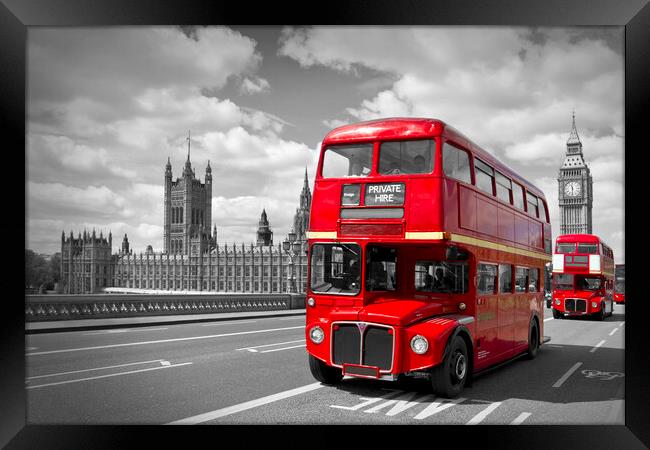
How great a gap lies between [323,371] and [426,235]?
9.37ft

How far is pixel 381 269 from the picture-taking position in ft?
29.7

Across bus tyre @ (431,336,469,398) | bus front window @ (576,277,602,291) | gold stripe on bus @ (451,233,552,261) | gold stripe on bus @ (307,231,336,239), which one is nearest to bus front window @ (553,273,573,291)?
bus front window @ (576,277,602,291)

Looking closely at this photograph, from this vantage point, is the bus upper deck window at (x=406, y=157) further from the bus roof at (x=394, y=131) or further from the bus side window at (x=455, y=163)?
the bus side window at (x=455, y=163)

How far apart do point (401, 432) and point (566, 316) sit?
2465 cm

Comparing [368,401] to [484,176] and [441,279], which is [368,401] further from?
[484,176]

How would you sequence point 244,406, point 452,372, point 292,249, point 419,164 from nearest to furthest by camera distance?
point 244,406 → point 452,372 → point 419,164 → point 292,249

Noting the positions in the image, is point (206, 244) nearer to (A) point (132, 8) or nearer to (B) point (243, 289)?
(B) point (243, 289)

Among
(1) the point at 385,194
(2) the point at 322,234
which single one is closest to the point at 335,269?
(2) the point at 322,234

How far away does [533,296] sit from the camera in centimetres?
1359

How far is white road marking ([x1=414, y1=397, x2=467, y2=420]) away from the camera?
7.45 metres

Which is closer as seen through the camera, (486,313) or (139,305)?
(486,313)

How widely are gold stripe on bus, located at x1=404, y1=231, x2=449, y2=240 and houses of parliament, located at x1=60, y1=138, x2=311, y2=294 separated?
10683cm

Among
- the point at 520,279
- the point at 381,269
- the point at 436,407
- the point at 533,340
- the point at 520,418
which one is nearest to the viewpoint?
the point at 520,418
